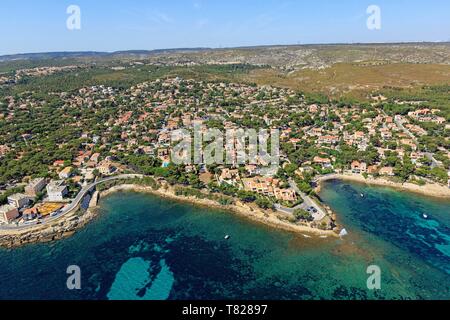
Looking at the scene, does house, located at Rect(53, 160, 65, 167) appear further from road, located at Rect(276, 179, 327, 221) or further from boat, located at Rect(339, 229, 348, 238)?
boat, located at Rect(339, 229, 348, 238)

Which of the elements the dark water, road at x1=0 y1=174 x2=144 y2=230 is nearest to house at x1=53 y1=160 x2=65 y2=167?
road at x1=0 y1=174 x2=144 y2=230

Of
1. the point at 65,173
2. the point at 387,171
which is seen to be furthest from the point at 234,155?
the point at 65,173

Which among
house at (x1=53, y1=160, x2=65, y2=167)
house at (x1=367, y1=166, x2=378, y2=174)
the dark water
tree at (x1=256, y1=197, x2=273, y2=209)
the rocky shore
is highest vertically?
house at (x1=53, y1=160, x2=65, y2=167)

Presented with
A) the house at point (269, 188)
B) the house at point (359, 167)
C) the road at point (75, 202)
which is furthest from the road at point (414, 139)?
the road at point (75, 202)

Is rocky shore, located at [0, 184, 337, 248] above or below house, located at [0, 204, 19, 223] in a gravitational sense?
below

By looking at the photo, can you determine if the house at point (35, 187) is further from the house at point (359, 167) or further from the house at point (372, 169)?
the house at point (372, 169)
